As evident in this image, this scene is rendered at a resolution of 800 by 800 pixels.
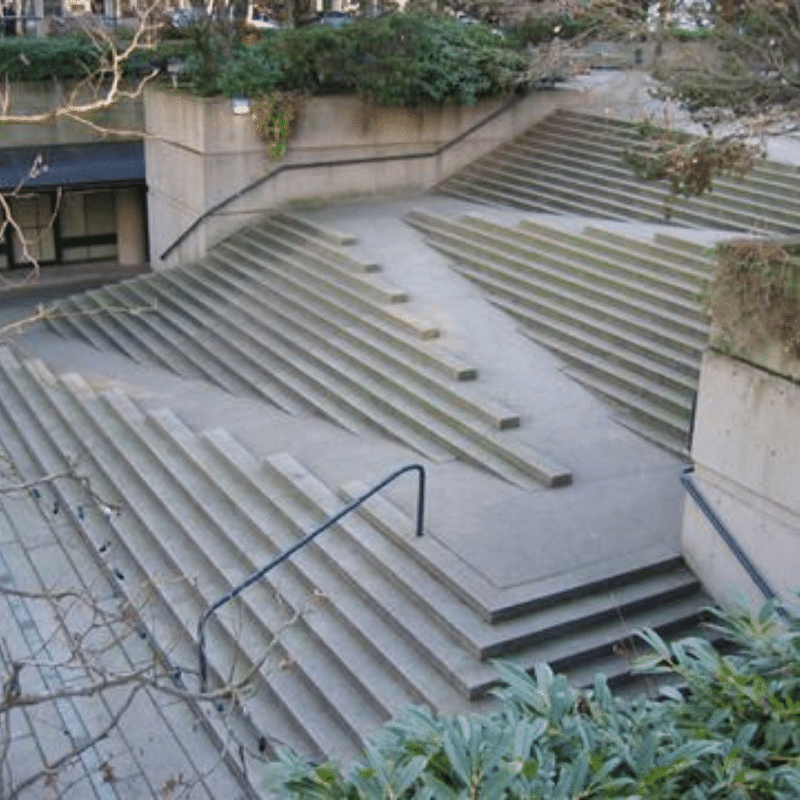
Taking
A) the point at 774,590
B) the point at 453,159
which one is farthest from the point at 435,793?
the point at 453,159

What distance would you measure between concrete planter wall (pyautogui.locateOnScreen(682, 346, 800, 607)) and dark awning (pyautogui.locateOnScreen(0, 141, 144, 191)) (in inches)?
636

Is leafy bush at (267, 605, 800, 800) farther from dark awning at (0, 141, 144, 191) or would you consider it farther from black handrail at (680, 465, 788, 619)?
dark awning at (0, 141, 144, 191)

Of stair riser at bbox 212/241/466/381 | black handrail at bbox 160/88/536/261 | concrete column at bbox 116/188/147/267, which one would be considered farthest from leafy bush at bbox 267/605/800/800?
concrete column at bbox 116/188/147/267

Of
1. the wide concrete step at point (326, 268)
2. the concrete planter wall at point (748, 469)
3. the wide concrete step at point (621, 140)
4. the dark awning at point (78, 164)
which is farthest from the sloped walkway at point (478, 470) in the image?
the dark awning at point (78, 164)

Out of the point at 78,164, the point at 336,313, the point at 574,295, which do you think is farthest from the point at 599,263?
the point at 78,164

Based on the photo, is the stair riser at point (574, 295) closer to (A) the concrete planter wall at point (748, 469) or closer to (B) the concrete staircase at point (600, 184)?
(B) the concrete staircase at point (600, 184)

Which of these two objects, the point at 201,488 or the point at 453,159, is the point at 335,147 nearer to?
the point at 453,159

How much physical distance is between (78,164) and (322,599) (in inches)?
598

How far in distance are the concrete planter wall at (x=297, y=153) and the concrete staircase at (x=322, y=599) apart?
267 inches

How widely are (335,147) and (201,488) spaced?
29.2ft

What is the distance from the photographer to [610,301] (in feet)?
43.8

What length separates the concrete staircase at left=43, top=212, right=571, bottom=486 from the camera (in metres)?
11.5

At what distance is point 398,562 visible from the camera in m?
9.26

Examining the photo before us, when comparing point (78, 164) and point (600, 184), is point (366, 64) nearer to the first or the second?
point (600, 184)
